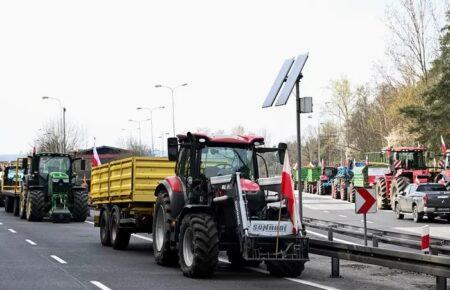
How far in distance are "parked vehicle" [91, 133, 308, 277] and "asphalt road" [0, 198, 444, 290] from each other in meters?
0.40

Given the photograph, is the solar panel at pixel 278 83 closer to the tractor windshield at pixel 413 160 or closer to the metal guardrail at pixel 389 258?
the metal guardrail at pixel 389 258

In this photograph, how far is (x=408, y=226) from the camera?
30.0 m

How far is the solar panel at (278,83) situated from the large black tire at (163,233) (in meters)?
3.03

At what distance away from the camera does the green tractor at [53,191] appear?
33.8 metres

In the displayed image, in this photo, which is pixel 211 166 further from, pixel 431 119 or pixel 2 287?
pixel 431 119

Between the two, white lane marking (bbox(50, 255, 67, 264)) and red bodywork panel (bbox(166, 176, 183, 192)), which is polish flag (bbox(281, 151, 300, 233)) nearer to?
red bodywork panel (bbox(166, 176, 183, 192))

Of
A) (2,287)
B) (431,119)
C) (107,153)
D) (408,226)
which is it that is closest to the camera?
(2,287)

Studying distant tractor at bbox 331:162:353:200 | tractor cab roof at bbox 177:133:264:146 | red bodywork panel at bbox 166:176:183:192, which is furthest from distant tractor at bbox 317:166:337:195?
red bodywork panel at bbox 166:176:183:192

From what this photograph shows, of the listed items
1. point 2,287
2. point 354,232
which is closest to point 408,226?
point 354,232

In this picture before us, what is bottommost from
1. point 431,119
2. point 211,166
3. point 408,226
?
point 408,226

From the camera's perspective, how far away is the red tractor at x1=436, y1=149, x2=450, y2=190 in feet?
121

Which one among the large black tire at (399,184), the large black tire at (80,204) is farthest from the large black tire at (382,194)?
the large black tire at (80,204)

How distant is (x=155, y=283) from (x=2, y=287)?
2.43 m

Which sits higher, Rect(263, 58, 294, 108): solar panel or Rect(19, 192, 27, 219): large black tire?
Rect(263, 58, 294, 108): solar panel
